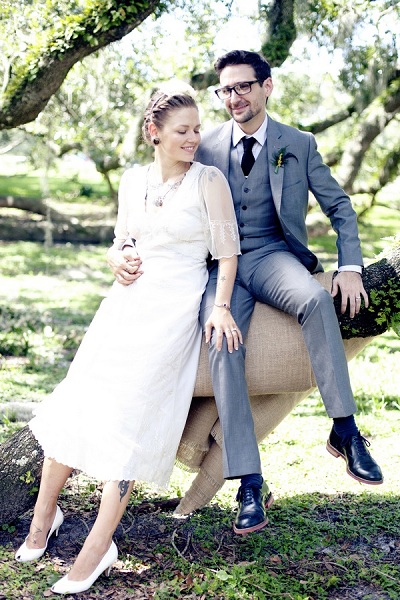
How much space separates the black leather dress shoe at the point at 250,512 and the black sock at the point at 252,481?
0.01 meters

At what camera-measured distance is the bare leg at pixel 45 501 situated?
3.66 m

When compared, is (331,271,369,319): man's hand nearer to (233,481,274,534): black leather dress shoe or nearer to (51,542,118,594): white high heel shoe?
(233,481,274,534): black leather dress shoe

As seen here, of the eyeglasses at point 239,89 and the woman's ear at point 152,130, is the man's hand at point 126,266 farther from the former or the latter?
the eyeglasses at point 239,89

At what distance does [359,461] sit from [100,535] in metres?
1.16

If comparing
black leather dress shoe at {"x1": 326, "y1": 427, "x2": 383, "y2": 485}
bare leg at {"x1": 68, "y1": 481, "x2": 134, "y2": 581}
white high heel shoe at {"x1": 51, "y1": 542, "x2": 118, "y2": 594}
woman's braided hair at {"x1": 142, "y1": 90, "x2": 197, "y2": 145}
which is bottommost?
white high heel shoe at {"x1": 51, "y1": 542, "x2": 118, "y2": 594}

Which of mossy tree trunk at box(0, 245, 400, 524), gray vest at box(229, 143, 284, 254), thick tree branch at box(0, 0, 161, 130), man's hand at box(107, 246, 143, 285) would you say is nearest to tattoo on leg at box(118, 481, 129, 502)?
mossy tree trunk at box(0, 245, 400, 524)

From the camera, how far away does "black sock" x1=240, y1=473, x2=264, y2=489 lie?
3.44 metres

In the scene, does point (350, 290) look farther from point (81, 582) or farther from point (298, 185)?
point (81, 582)

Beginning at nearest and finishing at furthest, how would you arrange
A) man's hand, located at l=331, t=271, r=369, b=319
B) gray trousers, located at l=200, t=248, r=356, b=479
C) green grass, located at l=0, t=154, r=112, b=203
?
gray trousers, located at l=200, t=248, r=356, b=479, man's hand, located at l=331, t=271, r=369, b=319, green grass, located at l=0, t=154, r=112, b=203

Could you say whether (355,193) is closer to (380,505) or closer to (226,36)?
(226,36)

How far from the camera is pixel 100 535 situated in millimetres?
3420

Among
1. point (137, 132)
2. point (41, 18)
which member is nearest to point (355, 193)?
point (137, 132)

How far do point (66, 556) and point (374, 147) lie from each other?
13.3 metres

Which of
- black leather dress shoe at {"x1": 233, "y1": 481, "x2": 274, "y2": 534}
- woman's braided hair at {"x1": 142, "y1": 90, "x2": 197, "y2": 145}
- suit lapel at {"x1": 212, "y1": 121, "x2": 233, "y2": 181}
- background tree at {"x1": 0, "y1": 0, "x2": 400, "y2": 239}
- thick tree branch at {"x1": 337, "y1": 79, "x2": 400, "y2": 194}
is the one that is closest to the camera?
black leather dress shoe at {"x1": 233, "y1": 481, "x2": 274, "y2": 534}
